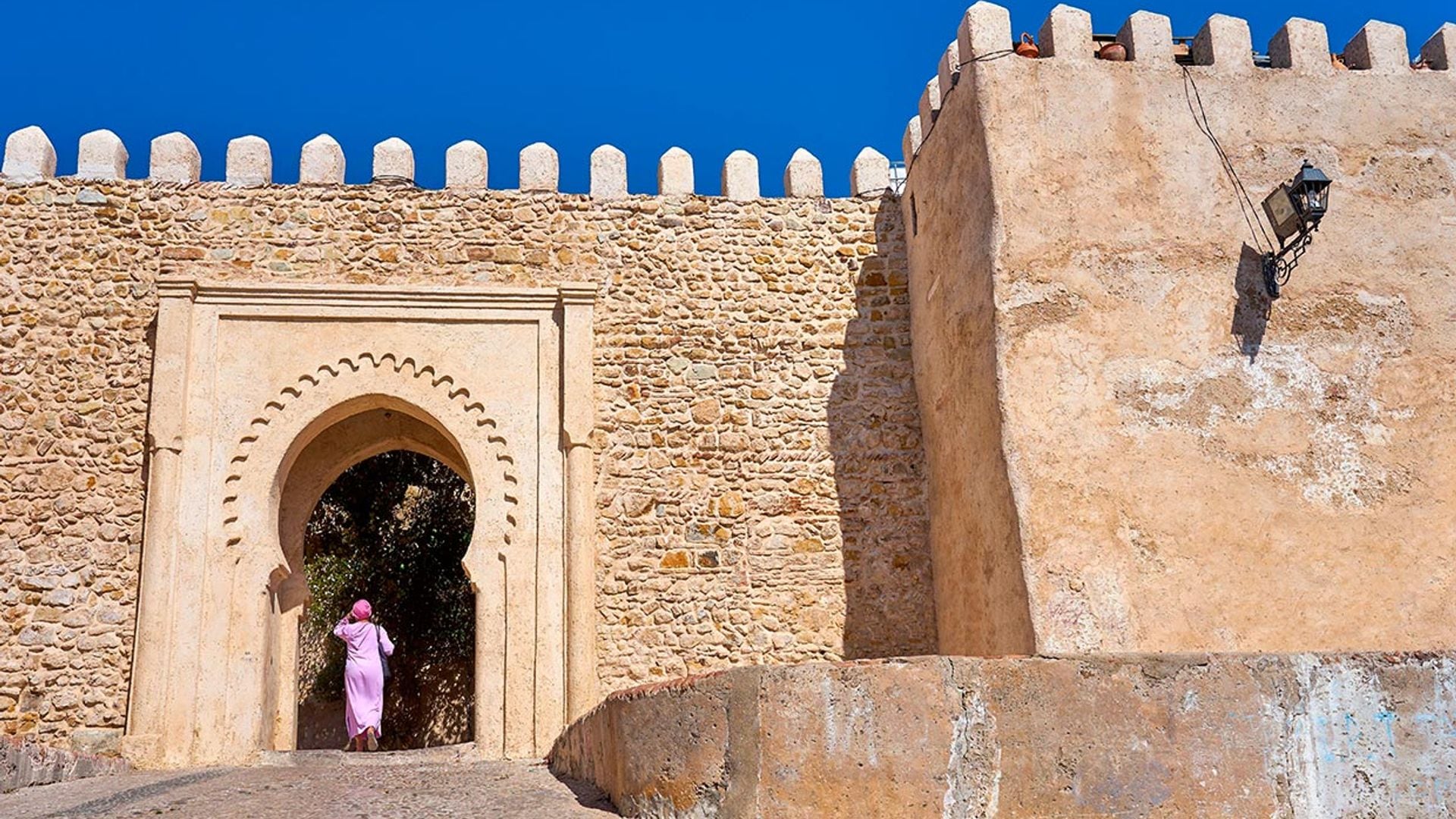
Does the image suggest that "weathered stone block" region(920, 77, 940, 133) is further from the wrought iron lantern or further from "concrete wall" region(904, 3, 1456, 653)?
the wrought iron lantern

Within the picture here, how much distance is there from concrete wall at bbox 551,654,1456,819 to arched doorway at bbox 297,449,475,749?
34.8 ft

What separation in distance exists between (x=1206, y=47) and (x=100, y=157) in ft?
21.8

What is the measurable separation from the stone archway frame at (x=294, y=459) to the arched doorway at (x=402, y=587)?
515 cm

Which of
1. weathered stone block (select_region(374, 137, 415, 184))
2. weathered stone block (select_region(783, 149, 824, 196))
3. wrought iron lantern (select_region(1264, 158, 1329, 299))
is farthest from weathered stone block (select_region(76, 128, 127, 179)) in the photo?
wrought iron lantern (select_region(1264, 158, 1329, 299))

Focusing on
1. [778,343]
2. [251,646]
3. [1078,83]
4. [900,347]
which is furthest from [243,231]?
[1078,83]

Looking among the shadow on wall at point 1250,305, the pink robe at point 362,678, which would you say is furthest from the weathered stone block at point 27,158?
the shadow on wall at point 1250,305

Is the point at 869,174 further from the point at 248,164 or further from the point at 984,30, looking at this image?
the point at 248,164

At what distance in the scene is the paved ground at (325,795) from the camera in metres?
4.12

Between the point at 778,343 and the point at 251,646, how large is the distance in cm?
363

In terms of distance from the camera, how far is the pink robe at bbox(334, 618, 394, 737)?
877 centimetres

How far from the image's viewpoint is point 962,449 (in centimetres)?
712

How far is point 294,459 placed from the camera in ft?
25.6

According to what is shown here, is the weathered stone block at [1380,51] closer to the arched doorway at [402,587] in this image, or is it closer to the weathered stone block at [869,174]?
the weathered stone block at [869,174]

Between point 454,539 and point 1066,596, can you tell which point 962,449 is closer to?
point 1066,596
